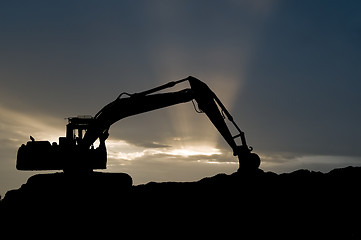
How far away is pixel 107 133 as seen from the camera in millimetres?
18531

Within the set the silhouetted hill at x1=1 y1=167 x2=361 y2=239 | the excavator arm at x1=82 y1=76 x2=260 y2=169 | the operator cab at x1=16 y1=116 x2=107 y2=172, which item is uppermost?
the excavator arm at x1=82 y1=76 x2=260 y2=169

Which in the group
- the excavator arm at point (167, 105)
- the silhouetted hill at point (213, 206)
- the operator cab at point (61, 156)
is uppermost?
the excavator arm at point (167, 105)

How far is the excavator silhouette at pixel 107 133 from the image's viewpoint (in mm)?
17812

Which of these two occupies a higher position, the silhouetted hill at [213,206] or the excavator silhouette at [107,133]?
the excavator silhouette at [107,133]

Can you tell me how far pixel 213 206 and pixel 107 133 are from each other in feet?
16.8

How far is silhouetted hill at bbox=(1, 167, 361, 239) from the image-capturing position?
55.6ft

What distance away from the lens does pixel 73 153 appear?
18297mm

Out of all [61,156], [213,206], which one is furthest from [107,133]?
[213,206]

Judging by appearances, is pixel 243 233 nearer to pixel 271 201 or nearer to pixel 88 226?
pixel 271 201

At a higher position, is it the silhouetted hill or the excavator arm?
the excavator arm

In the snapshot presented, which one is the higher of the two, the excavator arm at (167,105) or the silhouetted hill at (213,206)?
the excavator arm at (167,105)

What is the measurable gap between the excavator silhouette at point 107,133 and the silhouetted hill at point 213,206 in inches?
24.1

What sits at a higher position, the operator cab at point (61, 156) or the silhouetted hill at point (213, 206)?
the operator cab at point (61, 156)

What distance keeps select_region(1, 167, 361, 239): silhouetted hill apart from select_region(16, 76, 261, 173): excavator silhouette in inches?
24.1
